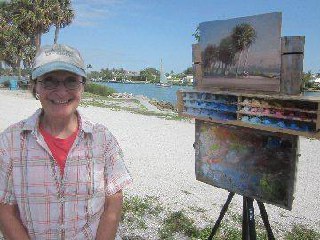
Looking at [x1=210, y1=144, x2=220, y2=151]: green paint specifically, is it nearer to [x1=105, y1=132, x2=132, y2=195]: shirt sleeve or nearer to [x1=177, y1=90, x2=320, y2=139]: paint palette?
[x1=177, y1=90, x2=320, y2=139]: paint palette

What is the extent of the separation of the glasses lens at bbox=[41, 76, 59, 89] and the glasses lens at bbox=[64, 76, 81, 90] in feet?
0.19

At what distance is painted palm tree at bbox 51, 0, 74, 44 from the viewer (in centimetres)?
3612

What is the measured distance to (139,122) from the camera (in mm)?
16031

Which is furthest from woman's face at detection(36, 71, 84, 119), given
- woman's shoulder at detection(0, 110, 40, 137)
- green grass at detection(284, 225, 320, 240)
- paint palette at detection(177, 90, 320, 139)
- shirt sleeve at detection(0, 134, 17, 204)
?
green grass at detection(284, 225, 320, 240)

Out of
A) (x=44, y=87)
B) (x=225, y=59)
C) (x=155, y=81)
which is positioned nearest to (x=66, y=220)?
(x=44, y=87)

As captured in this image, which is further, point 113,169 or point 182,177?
point 182,177

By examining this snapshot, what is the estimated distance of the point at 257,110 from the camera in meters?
3.15

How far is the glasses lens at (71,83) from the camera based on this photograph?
2168mm

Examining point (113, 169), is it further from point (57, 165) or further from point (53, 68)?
point (53, 68)

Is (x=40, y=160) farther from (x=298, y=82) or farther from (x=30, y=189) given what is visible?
(x=298, y=82)

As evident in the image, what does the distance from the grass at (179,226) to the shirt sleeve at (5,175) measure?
2.66 m

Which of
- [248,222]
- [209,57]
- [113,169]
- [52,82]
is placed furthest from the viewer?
[209,57]

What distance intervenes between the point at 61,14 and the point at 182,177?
33.4m

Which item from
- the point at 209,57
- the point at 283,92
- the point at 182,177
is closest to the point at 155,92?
the point at 182,177
